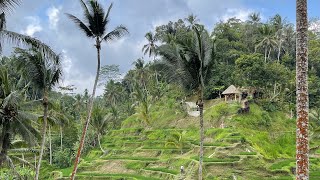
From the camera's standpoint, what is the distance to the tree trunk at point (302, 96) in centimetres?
741

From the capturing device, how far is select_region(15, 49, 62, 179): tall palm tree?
15.2 m

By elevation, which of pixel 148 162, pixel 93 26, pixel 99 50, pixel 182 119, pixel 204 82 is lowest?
pixel 148 162

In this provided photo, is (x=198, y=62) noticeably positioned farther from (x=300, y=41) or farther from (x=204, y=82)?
(x=300, y=41)

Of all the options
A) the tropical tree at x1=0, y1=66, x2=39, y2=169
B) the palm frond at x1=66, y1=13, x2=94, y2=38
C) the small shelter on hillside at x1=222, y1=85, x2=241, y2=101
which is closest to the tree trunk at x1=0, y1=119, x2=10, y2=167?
the tropical tree at x1=0, y1=66, x2=39, y2=169

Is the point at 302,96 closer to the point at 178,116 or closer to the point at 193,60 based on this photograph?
the point at 193,60

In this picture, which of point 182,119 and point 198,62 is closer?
point 198,62

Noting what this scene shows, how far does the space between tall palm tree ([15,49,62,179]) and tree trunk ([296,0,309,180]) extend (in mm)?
10267

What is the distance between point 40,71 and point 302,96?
1159cm

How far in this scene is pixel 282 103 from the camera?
125 ft

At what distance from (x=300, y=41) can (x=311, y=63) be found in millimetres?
49797

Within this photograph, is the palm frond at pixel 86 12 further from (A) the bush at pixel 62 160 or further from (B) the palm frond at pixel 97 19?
(A) the bush at pixel 62 160

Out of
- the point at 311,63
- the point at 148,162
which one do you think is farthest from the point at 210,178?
the point at 311,63

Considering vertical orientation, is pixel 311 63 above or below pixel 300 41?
above

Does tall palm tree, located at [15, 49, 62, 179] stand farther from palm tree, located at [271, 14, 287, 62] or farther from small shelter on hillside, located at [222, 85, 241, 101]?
palm tree, located at [271, 14, 287, 62]
